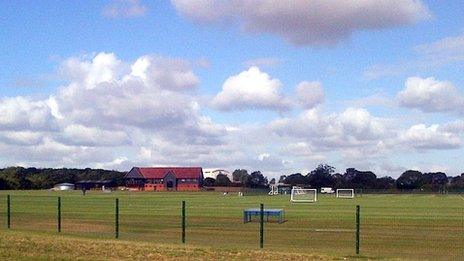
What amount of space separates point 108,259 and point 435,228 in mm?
20348

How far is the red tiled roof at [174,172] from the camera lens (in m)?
179

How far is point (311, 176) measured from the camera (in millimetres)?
192500

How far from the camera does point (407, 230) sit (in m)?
33.4

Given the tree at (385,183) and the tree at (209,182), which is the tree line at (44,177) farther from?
the tree at (385,183)

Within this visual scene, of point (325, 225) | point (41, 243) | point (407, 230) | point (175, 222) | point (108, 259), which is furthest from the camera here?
point (175, 222)

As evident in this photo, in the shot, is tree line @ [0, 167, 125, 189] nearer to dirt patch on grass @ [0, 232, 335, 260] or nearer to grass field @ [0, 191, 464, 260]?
grass field @ [0, 191, 464, 260]

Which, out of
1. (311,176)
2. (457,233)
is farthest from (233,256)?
(311,176)

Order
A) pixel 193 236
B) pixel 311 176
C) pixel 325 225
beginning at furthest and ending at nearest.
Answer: pixel 311 176 → pixel 325 225 → pixel 193 236

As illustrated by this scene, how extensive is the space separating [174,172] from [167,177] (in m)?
2.11

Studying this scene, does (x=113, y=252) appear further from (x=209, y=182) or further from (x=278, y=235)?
(x=209, y=182)

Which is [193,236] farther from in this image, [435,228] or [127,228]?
[435,228]

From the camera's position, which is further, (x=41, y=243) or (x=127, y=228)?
(x=127, y=228)

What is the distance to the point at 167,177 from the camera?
7037 inches

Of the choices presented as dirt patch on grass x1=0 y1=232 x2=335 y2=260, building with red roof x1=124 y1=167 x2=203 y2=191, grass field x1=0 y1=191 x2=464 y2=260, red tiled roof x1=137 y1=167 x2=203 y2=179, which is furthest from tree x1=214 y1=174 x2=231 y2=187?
dirt patch on grass x1=0 y1=232 x2=335 y2=260
